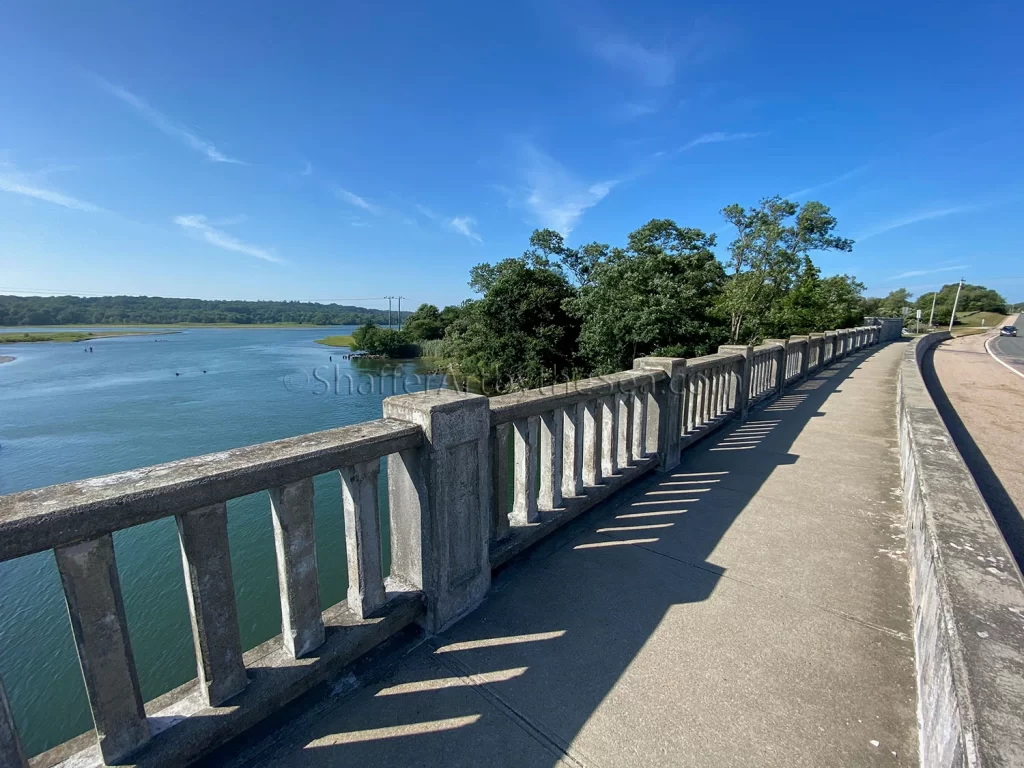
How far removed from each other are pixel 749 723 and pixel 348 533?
65.8 inches

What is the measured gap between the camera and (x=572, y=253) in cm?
2894

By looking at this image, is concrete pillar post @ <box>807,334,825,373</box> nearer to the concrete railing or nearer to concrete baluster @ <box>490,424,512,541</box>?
the concrete railing

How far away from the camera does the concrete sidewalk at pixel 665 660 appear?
5.24 ft

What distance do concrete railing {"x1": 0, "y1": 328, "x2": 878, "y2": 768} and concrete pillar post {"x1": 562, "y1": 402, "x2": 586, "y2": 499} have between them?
1 cm

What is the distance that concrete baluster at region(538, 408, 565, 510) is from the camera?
9.45 ft

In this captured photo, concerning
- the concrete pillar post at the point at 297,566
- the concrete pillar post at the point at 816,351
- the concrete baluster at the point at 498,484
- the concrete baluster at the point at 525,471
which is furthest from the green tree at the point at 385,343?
the concrete pillar post at the point at 297,566

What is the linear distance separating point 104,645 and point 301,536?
58 cm

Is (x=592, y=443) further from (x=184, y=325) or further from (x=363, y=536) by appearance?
(x=184, y=325)

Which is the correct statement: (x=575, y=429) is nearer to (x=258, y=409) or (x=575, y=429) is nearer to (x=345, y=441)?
(x=345, y=441)

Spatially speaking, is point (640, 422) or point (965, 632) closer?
point (965, 632)

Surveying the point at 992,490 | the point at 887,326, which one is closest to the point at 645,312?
the point at 992,490

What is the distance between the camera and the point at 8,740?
3.71 ft

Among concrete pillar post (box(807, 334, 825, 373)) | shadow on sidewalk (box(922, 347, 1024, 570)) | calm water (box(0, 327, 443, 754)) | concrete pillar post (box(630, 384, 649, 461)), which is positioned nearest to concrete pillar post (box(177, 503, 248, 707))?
calm water (box(0, 327, 443, 754))

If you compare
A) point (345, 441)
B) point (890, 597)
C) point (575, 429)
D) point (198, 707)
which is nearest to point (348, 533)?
point (345, 441)
